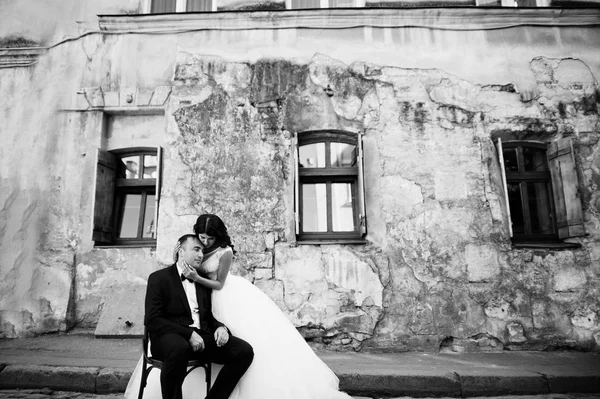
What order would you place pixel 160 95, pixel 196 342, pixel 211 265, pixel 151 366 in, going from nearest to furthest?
pixel 196 342, pixel 151 366, pixel 211 265, pixel 160 95

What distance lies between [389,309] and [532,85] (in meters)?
4.20

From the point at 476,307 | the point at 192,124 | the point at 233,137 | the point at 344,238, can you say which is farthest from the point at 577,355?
the point at 192,124

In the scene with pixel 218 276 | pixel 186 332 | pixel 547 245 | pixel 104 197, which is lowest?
pixel 186 332

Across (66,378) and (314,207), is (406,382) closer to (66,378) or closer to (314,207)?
(314,207)

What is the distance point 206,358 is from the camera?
294 centimetres

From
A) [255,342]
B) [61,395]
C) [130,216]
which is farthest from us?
[130,216]

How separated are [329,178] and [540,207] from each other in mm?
3400

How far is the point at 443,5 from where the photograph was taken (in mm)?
6453

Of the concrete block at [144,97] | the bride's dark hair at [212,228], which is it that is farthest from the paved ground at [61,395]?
the concrete block at [144,97]

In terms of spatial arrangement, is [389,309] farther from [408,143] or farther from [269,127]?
[269,127]

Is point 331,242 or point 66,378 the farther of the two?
point 331,242

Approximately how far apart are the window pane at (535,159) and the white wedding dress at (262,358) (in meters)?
5.00

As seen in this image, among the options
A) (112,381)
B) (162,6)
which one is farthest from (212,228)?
(162,6)

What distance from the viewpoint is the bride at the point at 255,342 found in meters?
2.91
